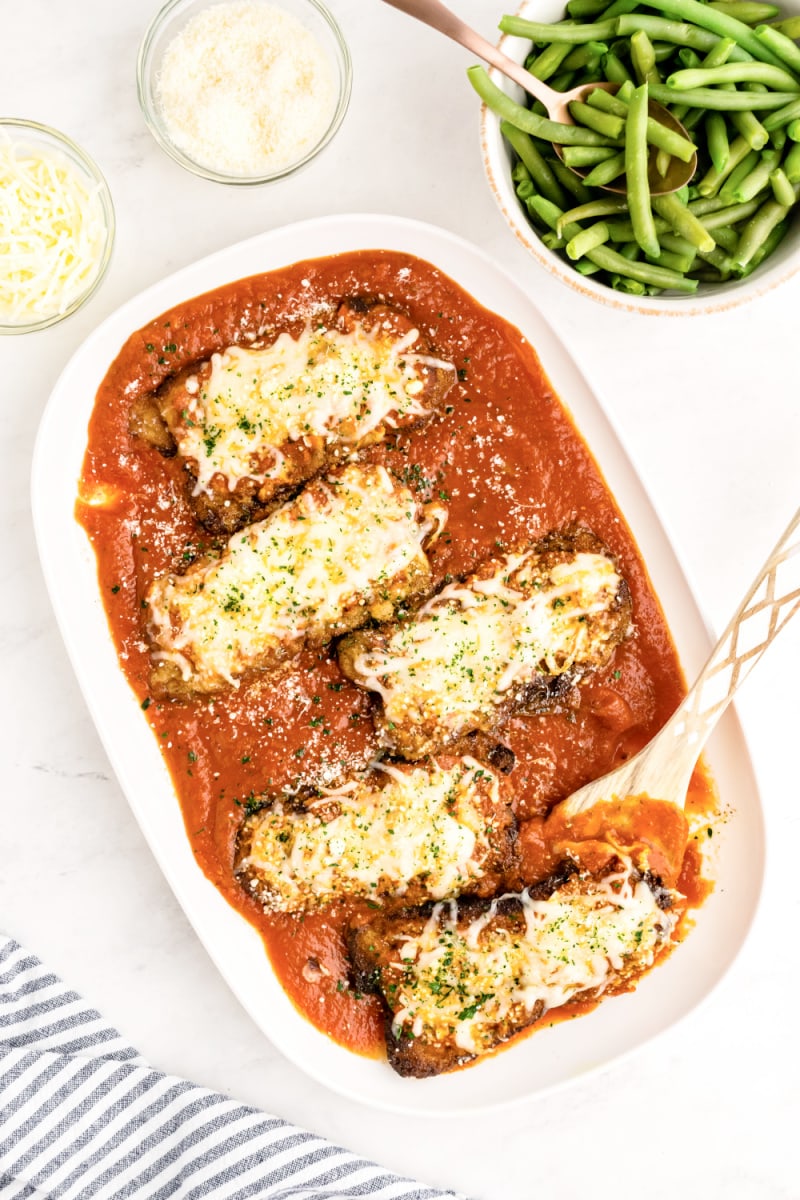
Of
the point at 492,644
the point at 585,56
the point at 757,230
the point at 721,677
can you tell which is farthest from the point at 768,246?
the point at 492,644

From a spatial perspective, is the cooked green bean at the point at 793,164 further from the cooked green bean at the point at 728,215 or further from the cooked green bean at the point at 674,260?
the cooked green bean at the point at 674,260

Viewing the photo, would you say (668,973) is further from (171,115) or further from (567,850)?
(171,115)

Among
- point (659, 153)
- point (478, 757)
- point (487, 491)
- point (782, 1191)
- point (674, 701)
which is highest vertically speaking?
point (659, 153)

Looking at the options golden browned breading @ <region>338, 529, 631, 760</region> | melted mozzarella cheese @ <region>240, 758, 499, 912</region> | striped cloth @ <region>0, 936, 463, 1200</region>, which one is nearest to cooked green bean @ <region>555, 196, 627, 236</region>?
golden browned breading @ <region>338, 529, 631, 760</region>

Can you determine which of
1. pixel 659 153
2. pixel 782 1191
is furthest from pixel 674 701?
pixel 782 1191

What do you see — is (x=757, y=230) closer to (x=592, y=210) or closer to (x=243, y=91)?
(x=592, y=210)

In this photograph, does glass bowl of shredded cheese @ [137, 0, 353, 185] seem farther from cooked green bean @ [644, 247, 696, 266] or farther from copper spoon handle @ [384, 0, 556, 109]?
cooked green bean @ [644, 247, 696, 266]

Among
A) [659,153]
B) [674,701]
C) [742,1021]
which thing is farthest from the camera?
[742,1021]
